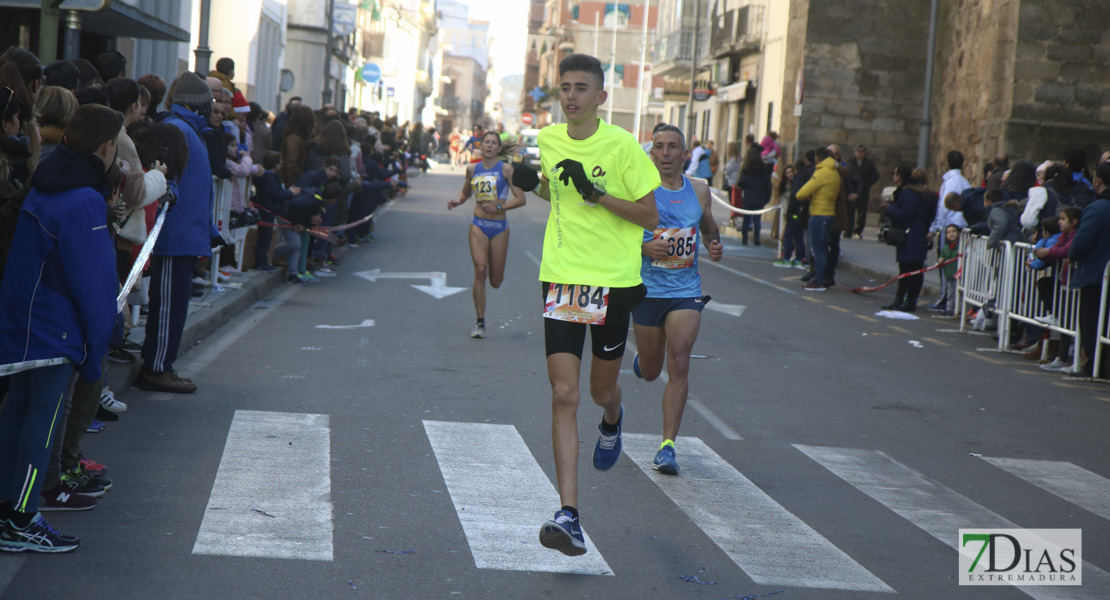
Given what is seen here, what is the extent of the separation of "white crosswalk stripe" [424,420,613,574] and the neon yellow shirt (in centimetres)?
109

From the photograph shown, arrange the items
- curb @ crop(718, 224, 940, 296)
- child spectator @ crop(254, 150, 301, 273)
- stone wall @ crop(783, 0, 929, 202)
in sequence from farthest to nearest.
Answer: stone wall @ crop(783, 0, 929, 202), curb @ crop(718, 224, 940, 296), child spectator @ crop(254, 150, 301, 273)

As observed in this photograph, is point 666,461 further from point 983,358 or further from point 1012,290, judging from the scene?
point 1012,290

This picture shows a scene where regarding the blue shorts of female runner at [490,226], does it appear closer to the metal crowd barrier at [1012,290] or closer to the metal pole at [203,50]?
the metal crowd barrier at [1012,290]

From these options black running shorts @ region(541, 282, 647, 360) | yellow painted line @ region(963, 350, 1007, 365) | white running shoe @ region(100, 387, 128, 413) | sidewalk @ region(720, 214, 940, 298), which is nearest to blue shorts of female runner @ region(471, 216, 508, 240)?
white running shoe @ region(100, 387, 128, 413)

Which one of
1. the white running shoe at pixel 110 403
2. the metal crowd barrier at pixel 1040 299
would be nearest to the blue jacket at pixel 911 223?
the metal crowd barrier at pixel 1040 299

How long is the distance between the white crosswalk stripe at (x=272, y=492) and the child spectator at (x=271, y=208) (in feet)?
23.3

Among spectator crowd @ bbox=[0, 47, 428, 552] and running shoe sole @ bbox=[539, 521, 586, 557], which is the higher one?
spectator crowd @ bbox=[0, 47, 428, 552]

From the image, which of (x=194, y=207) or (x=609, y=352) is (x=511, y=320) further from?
(x=609, y=352)

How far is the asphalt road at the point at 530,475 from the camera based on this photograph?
15.4ft

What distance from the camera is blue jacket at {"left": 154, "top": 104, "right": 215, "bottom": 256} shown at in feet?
25.1

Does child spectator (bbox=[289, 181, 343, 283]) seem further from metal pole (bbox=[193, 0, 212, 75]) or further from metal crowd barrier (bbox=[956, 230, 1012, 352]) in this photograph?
metal crowd barrier (bbox=[956, 230, 1012, 352])

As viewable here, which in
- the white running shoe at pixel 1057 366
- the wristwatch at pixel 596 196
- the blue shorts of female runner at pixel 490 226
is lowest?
the white running shoe at pixel 1057 366

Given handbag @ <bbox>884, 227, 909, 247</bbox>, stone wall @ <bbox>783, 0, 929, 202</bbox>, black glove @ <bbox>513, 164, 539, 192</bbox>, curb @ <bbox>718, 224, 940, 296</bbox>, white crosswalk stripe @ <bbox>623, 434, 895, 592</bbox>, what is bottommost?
white crosswalk stripe @ <bbox>623, 434, 895, 592</bbox>

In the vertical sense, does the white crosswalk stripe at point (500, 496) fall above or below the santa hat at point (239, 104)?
A: below
